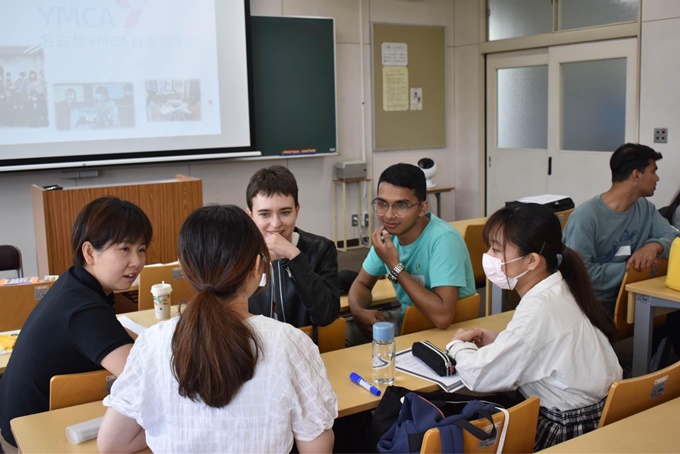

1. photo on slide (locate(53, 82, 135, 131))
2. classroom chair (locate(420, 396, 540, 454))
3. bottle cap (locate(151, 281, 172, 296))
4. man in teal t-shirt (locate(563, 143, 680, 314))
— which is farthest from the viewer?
photo on slide (locate(53, 82, 135, 131))

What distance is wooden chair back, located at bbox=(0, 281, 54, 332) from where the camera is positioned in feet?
10.1

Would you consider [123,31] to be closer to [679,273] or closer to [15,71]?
[15,71]

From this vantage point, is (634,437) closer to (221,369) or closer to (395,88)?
(221,369)

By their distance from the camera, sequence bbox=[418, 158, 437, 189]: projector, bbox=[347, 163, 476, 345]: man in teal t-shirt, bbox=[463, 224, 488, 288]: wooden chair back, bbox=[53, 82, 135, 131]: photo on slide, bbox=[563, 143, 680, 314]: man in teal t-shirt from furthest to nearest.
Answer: bbox=[418, 158, 437, 189]: projector < bbox=[53, 82, 135, 131]: photo on slide < bbox=[463, 224, 488, 288]: wooden chair back < bbox=[563, 143, 680, 314]: man in teal t-shirt < bbox=[347, 163, 476, 345]: man in teal t-shirt

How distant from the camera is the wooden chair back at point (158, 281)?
3.28 m

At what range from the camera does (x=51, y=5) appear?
523 centimetres

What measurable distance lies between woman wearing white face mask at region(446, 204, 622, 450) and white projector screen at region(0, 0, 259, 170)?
4.26 m

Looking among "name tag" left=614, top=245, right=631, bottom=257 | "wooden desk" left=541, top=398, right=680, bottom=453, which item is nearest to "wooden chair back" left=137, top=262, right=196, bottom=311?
"wooden desk" left=541, top=398, right=680, bottom=453

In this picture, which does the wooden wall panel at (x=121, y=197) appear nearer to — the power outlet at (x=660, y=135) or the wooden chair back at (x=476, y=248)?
the wooden chair back at (x=476, y=248)

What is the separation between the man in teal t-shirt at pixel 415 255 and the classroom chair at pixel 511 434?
36.1 inches

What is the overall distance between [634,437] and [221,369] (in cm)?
114

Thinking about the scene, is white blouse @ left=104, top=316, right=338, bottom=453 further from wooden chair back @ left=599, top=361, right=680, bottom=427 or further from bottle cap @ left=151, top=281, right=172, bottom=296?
bottle cap @ left=151, top=281, right=172, bottom=296

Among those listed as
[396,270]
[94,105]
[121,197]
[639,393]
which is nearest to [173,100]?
[94,105]

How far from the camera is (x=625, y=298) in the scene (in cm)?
331
